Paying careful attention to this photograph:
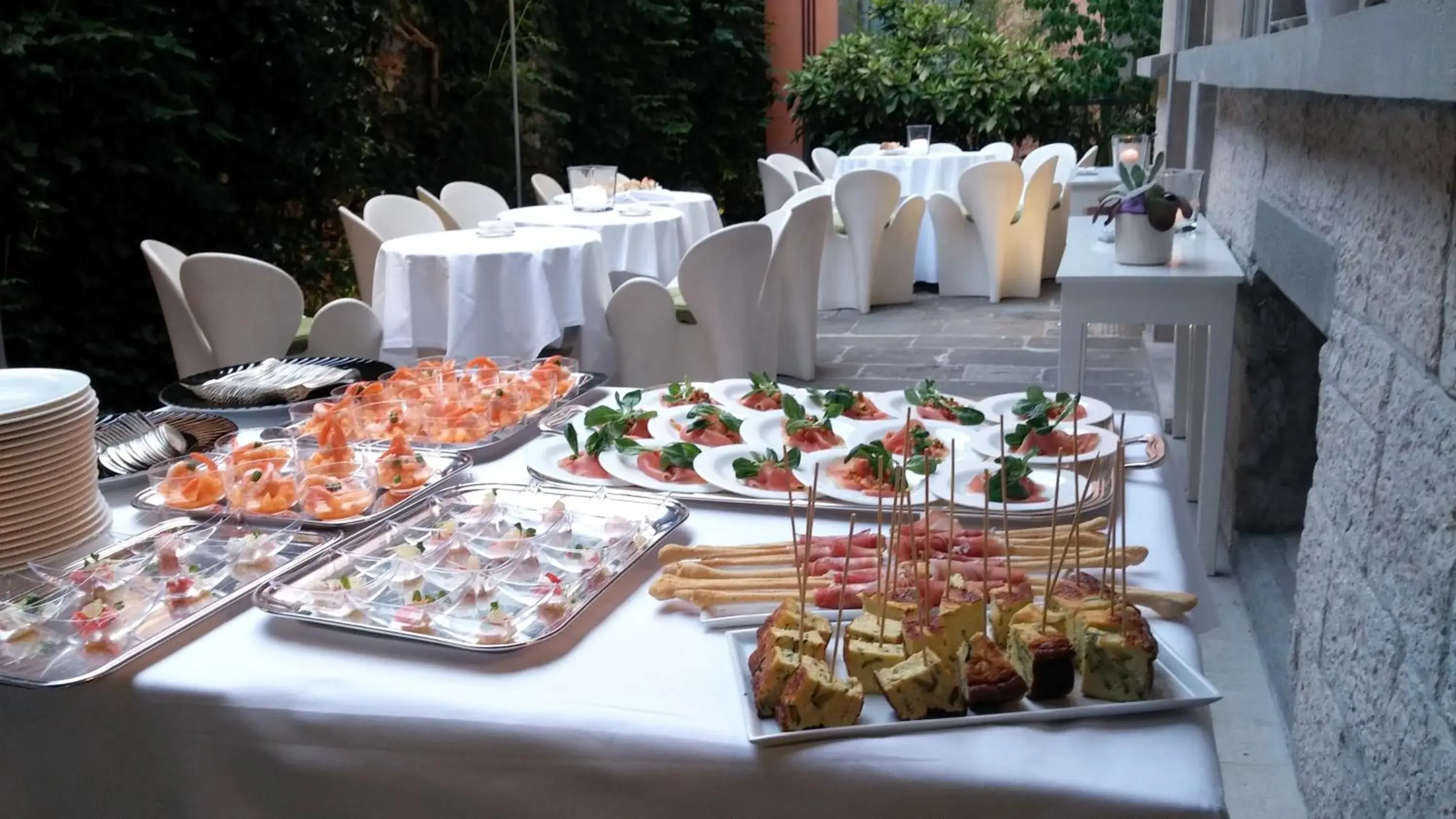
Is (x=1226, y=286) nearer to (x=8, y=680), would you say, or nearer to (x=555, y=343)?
(x=555, y=343)

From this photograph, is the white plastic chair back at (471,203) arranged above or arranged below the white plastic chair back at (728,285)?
above

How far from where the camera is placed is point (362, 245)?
14.1 feet

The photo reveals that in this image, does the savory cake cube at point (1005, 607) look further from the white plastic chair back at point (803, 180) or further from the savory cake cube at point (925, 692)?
the white plastic chair back at point (803, 180)

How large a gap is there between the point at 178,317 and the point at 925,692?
10.1 feet

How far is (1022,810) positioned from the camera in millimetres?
834

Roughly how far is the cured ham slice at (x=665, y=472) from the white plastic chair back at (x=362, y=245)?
2997 millimetres

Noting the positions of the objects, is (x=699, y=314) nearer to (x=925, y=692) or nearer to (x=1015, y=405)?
(x=1015, y=405)

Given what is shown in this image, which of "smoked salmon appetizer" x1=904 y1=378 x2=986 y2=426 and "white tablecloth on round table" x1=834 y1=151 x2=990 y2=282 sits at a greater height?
"white tablecloth on round table" x1=834 y1=151 x2=990 y2=282

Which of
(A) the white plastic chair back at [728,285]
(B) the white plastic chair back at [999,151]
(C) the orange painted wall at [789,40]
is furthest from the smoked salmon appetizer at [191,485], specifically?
(C) the orange painted wall at [789,40]

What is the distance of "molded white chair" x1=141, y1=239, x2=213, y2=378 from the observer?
131 inches

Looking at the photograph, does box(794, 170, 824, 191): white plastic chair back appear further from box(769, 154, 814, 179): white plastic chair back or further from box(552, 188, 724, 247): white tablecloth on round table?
box(552, 188, 724, 247): white tablecloth on round table

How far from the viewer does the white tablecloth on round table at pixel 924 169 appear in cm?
678

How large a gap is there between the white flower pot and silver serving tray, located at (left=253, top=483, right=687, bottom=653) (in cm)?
199

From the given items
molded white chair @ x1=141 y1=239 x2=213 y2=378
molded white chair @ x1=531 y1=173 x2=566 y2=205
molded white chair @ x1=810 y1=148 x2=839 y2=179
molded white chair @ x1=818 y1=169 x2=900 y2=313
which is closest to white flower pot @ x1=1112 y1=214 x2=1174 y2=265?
molded white chair @ x1=141 y1=239 x2=213 y2=378
